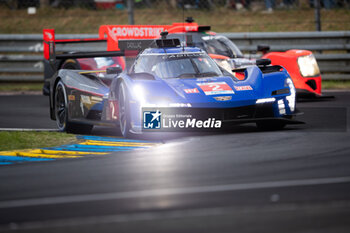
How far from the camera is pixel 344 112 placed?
12.1 meters

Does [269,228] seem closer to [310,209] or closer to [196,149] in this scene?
[310,209]

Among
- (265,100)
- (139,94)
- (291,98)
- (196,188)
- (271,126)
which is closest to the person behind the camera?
(196,188)

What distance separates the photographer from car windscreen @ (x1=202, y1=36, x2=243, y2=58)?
14.4 metres

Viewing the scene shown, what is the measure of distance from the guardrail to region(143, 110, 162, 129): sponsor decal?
24.2ft

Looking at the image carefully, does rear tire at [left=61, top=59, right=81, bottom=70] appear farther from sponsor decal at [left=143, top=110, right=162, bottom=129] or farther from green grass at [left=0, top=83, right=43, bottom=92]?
sponsor decal at [left=143, top=110, right=162, bottom=129]

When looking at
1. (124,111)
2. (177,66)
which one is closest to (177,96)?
(124,111)

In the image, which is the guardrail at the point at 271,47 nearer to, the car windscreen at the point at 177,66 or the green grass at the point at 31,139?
the car windscreen at the point at 177,66

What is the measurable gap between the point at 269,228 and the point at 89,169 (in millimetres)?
2859

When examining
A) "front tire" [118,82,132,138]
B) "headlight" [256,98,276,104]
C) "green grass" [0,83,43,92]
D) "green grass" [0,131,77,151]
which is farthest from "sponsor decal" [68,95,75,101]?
"green grass" [0,83,43,92]

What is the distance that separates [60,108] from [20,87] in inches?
294

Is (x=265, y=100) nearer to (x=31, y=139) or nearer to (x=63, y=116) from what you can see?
(x=31, y=139)

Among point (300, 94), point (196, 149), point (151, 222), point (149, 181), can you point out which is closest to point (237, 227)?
point (151, 222)

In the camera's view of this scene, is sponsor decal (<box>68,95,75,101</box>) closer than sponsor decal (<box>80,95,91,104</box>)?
No

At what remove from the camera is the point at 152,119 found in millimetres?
9344
